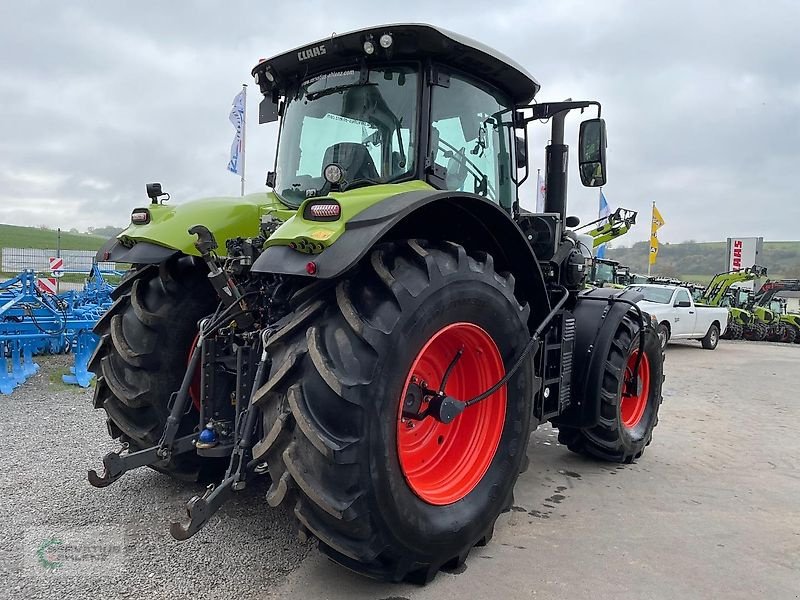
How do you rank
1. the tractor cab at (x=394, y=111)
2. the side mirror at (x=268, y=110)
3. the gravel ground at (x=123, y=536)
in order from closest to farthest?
the gravel ground at (x=123, y=536) → the tractor cab at (x=394, y=111) → the side mirror at (x=268, y=110)

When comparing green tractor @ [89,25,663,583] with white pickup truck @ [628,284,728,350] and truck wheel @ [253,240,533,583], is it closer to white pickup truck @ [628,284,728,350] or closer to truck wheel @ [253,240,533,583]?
truck wheel @ [253,240,533,583]

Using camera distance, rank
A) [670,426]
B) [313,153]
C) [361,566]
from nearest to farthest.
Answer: [361,566] → [313,153] → [670,426]

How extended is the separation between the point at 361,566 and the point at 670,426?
4805 mm

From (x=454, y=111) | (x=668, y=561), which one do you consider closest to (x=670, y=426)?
(x=668, y=561)

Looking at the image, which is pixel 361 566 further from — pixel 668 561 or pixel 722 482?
pixel 722 482

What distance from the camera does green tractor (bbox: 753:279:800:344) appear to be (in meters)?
19.4

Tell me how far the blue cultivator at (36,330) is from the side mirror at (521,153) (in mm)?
5423

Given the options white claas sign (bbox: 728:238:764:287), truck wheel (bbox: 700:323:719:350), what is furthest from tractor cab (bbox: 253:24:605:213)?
white claas sign (bbox: 728:238:764:287)

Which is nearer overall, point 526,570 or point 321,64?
point 526,570

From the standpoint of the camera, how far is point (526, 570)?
2928mm

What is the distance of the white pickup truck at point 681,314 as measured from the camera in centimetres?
1428

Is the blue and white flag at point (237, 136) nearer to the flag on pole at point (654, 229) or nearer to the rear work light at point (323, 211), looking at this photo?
the rear work light at point (323, 211)

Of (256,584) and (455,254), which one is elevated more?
(455,254)

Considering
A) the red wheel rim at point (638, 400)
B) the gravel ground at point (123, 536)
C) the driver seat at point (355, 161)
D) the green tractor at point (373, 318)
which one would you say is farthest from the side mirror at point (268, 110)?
the red wheel rim at point (638, 400)
